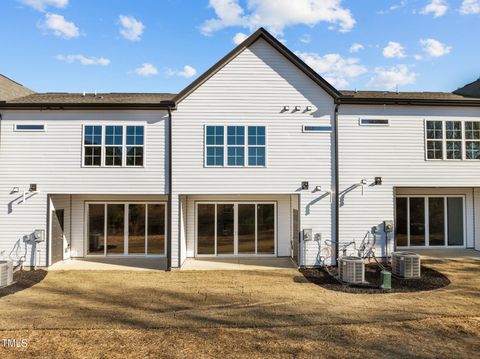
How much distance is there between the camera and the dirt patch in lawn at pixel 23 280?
10188 millimetres

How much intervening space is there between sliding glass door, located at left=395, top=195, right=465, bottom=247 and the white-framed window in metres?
15.9

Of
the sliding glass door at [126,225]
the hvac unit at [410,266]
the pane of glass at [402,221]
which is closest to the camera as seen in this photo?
the hvac unit at [410,266]

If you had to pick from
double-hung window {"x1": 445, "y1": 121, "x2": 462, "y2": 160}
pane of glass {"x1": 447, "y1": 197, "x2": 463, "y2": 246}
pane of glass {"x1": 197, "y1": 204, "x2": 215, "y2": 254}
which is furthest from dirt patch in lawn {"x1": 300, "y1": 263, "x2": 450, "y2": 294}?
double-hung window {"x1": 445, "y1": 121, "x2": 462, "y2": 160}

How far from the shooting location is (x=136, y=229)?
15.1 meters

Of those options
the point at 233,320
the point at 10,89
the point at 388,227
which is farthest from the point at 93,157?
the point at 388,227

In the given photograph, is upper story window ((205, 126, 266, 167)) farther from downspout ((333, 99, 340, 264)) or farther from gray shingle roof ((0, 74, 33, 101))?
gray shingle roof ((0, 74, 33, 101))

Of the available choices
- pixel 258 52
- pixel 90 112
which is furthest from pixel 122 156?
pixel 258 52

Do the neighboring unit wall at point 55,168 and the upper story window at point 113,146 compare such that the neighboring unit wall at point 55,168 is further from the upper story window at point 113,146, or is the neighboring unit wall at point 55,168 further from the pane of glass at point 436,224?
the pane of glass at point 436,224

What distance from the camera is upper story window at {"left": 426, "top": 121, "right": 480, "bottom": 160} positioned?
45.3 feet

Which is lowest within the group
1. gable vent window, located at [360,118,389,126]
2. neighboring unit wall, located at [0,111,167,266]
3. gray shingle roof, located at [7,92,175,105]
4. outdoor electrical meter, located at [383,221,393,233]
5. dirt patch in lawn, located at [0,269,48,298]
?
dirt patch in lawn, located at [0,269,48,298]

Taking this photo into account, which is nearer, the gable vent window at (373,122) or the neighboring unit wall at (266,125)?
the neighboring unit wall at (266,125)

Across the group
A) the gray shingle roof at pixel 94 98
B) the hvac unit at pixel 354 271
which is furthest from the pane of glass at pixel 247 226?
the gray shingle roof at pixel 94 98

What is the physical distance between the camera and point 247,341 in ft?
22.0

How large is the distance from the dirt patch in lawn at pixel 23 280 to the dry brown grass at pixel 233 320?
1.20 feet
